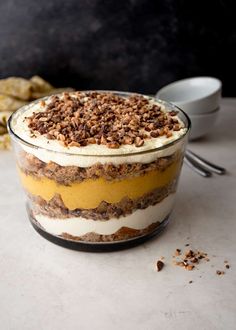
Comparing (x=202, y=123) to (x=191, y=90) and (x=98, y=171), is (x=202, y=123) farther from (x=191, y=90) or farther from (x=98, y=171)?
(x=98, y=171)

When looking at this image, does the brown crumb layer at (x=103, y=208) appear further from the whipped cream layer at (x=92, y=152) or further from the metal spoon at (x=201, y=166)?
the metal spoon at (x=201, y=166)

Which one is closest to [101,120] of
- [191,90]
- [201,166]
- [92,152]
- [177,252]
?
[92,152]

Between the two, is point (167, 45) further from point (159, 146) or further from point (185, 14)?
point (159, 146)

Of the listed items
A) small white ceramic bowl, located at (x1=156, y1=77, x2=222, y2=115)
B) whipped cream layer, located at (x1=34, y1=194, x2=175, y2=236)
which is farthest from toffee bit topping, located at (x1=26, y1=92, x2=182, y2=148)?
small white ceramic bowl, located at (x1=156, y1=77, x2=222, y2=115)

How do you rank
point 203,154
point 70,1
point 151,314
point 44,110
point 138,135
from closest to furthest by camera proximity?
point 151,314 < point 138,135 < point 44,110 < point 203,154 < point 70,1

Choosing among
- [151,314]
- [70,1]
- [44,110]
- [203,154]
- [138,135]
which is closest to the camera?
[151,314]

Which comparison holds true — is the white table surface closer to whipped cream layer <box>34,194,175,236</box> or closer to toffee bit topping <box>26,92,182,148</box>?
whipped cream layer <box>34,194,175,236</box>

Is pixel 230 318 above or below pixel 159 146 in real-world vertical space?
below

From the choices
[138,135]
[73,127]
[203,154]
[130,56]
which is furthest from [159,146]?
[130,56]
